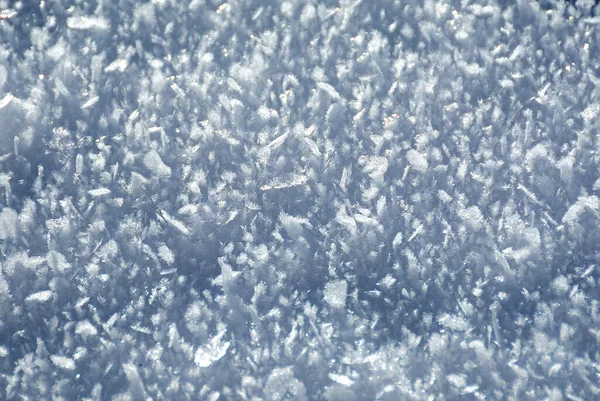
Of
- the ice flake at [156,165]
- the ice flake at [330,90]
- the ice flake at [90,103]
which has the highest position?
the ice flake at [330,90]

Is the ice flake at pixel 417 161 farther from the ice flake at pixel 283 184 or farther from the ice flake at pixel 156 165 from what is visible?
the ice flake at pixel 156 165

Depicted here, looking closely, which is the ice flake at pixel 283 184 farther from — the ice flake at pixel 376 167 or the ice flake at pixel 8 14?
the ice flake at pixel 8 14

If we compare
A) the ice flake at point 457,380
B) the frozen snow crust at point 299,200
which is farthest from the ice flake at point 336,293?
the ice flake at point 457,380

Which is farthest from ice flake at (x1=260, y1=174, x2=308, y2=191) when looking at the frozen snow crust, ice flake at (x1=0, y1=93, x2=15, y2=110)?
ice flake at (x1=0, y1=93, x2=15, y2=110)

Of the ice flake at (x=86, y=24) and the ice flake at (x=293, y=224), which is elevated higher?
the ice flake at (x=86, y=24)

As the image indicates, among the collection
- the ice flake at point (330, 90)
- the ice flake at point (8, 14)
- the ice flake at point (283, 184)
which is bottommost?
the ice flake at point (283, 184)

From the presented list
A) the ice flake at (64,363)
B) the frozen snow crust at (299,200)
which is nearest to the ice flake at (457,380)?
the frozen snow crust at (299,200)

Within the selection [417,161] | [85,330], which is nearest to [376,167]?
[417,161]
